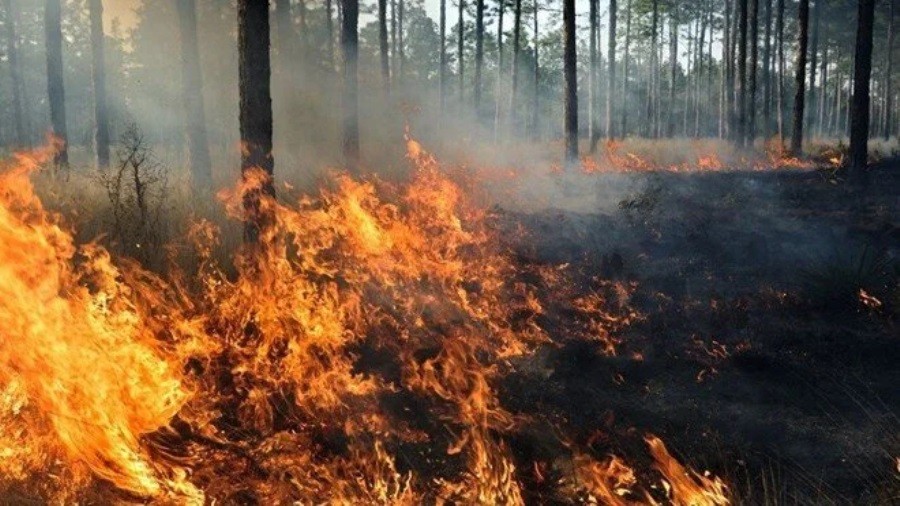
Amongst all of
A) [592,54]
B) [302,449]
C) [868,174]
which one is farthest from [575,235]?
[592,54]

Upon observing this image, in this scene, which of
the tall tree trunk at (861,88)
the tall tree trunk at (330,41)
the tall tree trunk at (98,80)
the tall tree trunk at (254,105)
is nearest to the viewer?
the tall tree trunk at (254,105)

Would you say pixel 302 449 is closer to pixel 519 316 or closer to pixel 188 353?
pixel 188 353

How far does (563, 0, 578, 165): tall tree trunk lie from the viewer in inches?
617

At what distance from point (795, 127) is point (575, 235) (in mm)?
16400

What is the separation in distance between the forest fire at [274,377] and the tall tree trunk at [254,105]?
1.39 feet

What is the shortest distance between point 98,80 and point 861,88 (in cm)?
1994

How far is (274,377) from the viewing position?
6.14m

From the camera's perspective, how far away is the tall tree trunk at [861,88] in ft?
47.9

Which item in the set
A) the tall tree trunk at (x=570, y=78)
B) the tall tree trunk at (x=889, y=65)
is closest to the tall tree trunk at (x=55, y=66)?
the tall tree trunk at (x=570, y=78)

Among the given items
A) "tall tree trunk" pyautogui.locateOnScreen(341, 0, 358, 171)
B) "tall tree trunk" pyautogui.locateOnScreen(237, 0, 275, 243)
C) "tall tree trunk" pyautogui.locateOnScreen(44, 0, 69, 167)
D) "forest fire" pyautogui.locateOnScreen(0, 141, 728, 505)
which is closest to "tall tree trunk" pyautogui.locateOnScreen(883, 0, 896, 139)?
"tall tree trunk" pyautogui.locateOnScreen(341, 0, 358, 171)

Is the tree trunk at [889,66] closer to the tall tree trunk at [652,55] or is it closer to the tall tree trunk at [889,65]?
the tall tree trunk at [889,65]

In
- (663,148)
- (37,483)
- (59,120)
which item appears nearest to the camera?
(37,483)

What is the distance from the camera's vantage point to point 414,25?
197 feet

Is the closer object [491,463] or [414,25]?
[491,463]
